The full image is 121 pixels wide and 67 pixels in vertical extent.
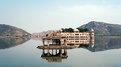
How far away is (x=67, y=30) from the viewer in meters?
159

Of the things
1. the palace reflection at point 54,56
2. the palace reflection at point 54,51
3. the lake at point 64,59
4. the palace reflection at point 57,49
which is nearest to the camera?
the lake at point 64,59

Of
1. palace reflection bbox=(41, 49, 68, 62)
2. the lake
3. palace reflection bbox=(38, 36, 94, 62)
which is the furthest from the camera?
palace reflection bbox=(38, 36, 94, 62)

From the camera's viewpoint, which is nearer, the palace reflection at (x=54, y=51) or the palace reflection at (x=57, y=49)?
the palace reflection at (x=54, y=51)

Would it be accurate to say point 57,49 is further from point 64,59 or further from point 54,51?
point 64,59

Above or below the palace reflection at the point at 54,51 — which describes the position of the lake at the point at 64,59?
below

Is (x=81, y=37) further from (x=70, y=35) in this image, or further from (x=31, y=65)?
(x=31, y=65)

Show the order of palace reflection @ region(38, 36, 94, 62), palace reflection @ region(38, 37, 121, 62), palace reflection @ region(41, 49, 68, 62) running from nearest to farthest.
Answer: palace reflection @ region(41, 49, 68, 62)
palace reflection @ region(38, 36, 94, 62)
palace reflection @ region(38, 37, 121, 62)

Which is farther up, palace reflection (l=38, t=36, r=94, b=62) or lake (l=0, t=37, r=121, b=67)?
palace reflection (l=38, t=36, r=94, b=62)

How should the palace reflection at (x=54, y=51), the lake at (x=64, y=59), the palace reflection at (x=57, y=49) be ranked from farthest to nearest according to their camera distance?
the palace reflection at (x=57, y=49) → the palace reflection at (x=54, y=51) → the lake at (x=64, y=59)

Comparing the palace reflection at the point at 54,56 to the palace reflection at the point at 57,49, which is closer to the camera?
the palace reflection at the point at 54,56

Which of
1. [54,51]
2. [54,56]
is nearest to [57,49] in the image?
[54,51]

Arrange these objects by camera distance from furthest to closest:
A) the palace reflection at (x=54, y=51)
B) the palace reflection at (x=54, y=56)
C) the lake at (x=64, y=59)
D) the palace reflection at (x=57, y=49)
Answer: the palace reflection at (x=57, y=49) < the palace reflection at (x=54, y=51) < the palace reflection at (x=54, y=56) < the lake at (x=64, y=59)

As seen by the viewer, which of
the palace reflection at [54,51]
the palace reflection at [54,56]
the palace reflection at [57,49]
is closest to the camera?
the palace reflection at [54,56]

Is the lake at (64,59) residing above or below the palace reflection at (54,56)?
below
